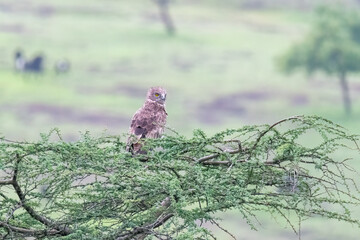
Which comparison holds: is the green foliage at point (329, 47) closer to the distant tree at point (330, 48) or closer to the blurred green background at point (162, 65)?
the distant tree at point (330, 48)

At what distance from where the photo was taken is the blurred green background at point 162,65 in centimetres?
5256

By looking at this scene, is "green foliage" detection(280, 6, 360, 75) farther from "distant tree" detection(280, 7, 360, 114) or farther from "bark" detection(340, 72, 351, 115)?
"bark" detection(340, 72, 351, 115)

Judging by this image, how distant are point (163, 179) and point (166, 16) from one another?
6011cm

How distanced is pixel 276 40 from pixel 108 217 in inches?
2376

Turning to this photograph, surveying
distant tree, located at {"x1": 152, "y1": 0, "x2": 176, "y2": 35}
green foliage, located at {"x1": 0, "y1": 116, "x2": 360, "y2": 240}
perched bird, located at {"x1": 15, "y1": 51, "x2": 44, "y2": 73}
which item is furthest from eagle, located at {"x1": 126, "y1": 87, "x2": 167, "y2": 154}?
distant tree, located at {"x1": 152, "y1": 0, "x2": 176, "y2": 35}

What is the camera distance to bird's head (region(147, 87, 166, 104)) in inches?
399

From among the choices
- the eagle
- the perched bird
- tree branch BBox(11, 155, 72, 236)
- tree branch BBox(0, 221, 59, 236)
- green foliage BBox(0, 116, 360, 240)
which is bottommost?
tree branch BBox(0, 221, 59, 236)

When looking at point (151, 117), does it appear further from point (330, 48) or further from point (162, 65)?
point (162, 65)

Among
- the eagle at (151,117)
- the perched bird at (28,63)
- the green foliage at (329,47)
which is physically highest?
the green foliage at (329,47)

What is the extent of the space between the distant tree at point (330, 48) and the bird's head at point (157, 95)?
151 ft

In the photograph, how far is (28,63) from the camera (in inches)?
2232

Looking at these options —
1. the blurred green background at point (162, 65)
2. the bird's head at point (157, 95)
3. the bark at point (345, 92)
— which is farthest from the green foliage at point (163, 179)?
the bark at point (345, 92)

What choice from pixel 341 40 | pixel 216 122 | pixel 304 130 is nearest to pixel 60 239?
pixel 304 130

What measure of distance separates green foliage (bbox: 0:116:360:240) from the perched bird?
47.2 meters
